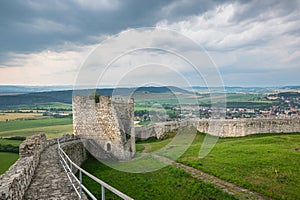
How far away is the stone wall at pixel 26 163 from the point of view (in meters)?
6.00

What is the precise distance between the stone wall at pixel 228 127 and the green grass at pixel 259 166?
19.2 feet

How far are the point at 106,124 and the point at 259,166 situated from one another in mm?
10026

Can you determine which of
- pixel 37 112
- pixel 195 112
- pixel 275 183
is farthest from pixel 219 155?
pixel 37 112

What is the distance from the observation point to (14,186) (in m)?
6.20

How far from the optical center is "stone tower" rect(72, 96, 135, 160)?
17.4 m

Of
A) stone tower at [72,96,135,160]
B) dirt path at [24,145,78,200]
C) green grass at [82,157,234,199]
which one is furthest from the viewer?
stone tower at [72,96,135,160]

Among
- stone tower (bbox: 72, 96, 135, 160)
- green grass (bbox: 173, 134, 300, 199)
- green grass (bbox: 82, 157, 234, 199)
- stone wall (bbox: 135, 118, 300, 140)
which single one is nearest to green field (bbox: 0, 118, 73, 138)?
stone tower (bbox: 72, 96, 135, 160)

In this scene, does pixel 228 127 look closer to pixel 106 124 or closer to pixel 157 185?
pixel 106 124

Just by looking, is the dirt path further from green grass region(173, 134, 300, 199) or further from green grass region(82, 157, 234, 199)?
green grass region(173, 134, 300, 199)

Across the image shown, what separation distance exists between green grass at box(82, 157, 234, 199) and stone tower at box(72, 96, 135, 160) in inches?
104

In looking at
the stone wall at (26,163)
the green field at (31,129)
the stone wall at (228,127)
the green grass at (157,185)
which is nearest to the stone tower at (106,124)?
the stone wall at (26,163)

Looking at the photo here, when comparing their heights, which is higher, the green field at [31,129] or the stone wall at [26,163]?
the stone wall at [26,163]

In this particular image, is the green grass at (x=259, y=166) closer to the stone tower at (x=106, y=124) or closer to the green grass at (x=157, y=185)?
the green grass at (x=157, y=185)

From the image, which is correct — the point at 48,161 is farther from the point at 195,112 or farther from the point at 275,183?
the point at 195,112
